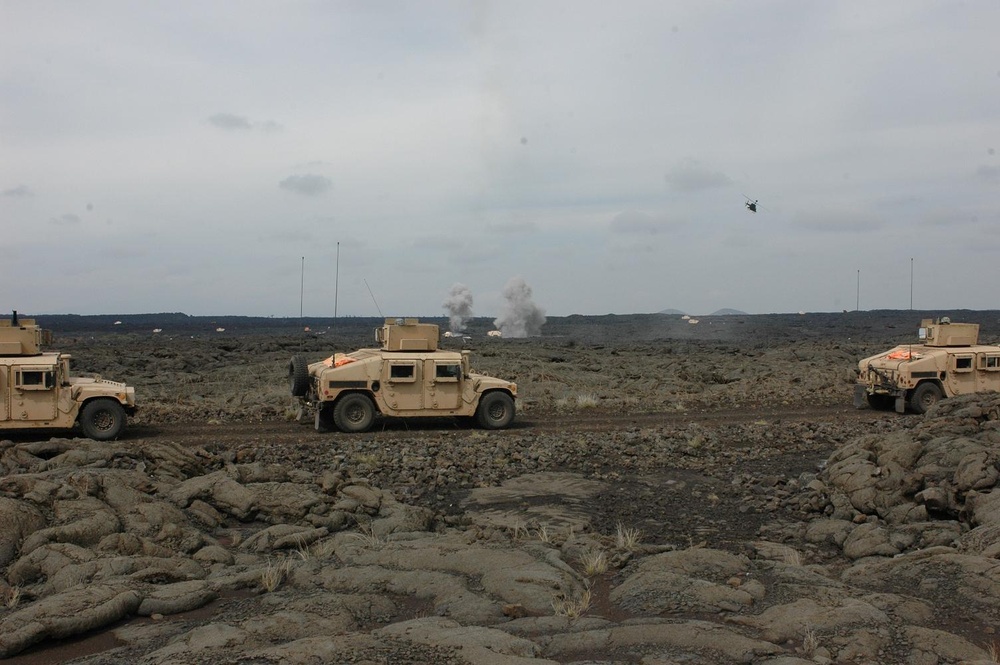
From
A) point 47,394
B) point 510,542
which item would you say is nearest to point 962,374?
point 510,542

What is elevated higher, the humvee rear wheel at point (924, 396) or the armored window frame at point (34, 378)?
the armored window frame at point (34, 378)

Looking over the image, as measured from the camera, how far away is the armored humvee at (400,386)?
20.2m

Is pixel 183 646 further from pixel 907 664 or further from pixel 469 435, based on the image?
pixel 469 435

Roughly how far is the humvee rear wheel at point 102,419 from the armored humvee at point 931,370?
1880 centimetres

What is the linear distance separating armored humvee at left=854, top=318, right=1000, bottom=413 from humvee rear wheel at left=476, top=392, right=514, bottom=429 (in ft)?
34.0

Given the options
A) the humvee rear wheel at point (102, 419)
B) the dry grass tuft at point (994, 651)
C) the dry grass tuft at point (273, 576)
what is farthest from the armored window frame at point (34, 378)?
the dry grass tuft at point (994, 651)

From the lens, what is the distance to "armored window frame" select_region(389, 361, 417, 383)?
20.3 meters

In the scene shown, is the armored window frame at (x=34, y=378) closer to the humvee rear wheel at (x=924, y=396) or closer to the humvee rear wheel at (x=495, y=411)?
the humvee rear wheel at (x=495, y=411)

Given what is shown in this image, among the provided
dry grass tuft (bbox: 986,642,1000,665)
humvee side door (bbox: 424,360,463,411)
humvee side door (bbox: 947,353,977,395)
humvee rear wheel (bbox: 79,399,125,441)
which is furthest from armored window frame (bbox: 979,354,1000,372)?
humvee rear wheel (bbox: 79,399,125,441)

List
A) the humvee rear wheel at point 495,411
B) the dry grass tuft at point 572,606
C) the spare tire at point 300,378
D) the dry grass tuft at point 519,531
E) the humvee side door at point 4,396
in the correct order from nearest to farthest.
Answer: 1. the dry grass tuft at point 572,606
2. the dry grass tuft at point 519,531
3. the humvee side door at point 4,396
4. the spare tire at point 300,378
5. the humvee rear wheel at point 495,411

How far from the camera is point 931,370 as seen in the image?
2381 cm

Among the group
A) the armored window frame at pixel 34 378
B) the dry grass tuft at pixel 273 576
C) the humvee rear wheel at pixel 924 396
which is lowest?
the dry grass tuft at pixel 273 576

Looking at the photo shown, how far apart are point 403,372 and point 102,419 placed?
6349mm

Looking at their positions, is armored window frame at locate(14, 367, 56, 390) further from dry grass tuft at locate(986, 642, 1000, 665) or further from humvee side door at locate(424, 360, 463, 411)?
dry grass tuft at locate(986, 642, 1000, 665)
